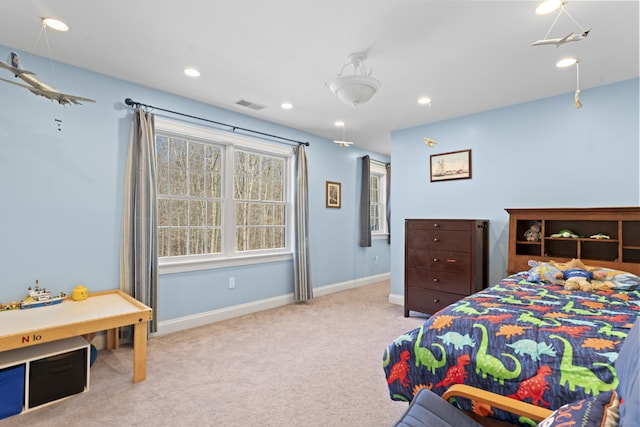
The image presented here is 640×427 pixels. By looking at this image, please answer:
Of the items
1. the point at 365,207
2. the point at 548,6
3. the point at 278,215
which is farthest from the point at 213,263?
the point at 548,6

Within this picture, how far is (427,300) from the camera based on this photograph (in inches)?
154

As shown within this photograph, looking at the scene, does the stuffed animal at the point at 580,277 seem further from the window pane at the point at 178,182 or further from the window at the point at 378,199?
the window pane at the point at 178,182

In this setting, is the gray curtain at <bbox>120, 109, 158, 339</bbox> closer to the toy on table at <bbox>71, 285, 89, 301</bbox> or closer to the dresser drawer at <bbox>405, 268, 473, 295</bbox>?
the toy on table at <bbox>71, 285, 89, 301</bbox>

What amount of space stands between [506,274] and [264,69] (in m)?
3.43

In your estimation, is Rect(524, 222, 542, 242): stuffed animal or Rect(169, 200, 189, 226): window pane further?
Rect(169, 200, 189, 226): window pane

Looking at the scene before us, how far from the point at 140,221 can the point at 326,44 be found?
237cm

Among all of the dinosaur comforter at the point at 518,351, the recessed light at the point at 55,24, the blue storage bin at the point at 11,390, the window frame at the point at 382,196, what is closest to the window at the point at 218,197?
the recessed light at the point at 55,24

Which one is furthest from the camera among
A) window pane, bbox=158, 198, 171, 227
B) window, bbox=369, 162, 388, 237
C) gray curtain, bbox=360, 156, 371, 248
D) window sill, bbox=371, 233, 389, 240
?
window, bbox=369, 162, 388, 237

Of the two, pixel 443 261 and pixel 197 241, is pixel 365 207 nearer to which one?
pixel 443 261

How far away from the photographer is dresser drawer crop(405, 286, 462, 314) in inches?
148

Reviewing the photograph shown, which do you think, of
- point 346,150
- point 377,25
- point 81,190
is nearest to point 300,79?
point 377,25

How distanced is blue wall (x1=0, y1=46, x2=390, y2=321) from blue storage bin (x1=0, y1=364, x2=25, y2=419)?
853mm

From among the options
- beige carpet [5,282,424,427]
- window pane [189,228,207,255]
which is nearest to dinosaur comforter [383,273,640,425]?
beige carpet [5,282,424,427]

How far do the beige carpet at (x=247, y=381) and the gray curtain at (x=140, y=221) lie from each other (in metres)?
0.57
